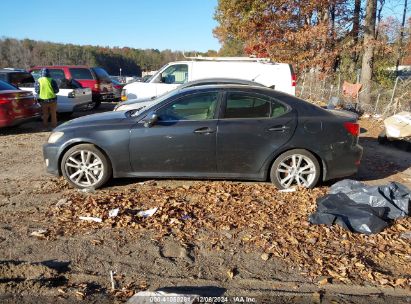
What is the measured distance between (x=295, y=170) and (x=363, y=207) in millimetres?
1297

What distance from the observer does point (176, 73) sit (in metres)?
12.3

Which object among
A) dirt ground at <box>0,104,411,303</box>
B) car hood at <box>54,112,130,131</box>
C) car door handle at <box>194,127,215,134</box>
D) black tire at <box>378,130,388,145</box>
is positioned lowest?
dirt ground at <box>0,104,411,303</box>

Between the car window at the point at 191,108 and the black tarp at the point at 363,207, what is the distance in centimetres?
199

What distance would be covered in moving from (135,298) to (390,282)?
2.16 metres

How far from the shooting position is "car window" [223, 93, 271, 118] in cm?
577

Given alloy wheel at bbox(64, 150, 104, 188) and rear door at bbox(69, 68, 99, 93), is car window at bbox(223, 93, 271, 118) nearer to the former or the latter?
alloy wheel at bbox(64, 150, 104, 188)

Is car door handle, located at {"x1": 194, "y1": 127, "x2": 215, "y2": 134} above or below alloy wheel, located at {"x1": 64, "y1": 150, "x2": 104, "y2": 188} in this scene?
above

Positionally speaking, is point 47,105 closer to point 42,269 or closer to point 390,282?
point 42,269

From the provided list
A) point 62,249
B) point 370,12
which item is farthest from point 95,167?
point 370,12

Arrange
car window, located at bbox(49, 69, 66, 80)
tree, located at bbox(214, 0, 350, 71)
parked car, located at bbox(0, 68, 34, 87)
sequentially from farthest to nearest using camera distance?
tree, located at bbox(214, 0, 350, 71), car window, located at bbox(49, 69, 66, 80), parked car, located at bbox(0, 68, 34, 87)

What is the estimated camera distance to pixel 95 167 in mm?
5734

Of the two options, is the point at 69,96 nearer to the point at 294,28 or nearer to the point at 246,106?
the point at 246,106

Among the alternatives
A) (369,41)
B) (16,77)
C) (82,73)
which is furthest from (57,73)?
(369,41)

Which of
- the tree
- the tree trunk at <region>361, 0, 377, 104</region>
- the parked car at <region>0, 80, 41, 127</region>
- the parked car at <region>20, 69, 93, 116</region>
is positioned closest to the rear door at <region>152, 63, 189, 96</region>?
the parked car at <region>20, 69, 93, 116</region>
